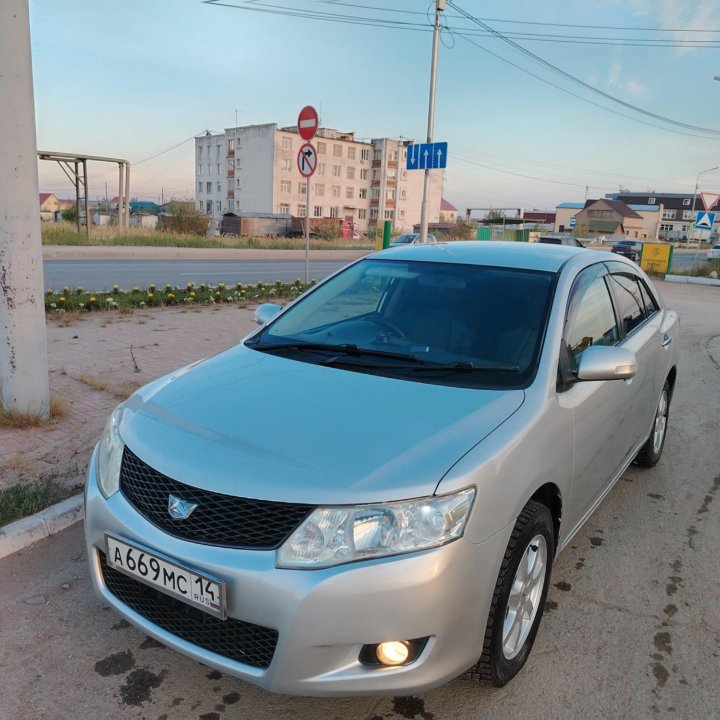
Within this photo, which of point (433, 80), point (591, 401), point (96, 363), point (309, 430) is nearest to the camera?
point (309, 430)

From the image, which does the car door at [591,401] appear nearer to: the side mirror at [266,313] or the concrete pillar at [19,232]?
the side mirror at [266,313]

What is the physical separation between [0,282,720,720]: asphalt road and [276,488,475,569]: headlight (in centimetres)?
33

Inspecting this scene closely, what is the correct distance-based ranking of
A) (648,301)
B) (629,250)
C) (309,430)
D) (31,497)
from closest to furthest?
(309,430)
(31,497)
(648,301)
(629,250)

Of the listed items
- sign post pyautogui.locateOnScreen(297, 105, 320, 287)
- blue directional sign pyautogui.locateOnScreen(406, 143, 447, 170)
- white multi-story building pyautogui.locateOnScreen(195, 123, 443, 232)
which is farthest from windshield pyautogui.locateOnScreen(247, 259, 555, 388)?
white multi-story building pyautogui.locateOnScreen(195, 123, 443, 232)

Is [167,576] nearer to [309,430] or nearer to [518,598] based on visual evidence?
[309,430]

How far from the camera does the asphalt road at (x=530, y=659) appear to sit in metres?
2.35

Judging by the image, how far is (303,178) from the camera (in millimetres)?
80125

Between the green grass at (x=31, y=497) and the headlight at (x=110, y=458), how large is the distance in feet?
3.65

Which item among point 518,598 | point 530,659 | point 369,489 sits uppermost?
point 369,489

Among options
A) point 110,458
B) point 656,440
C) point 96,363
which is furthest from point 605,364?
point 96,363

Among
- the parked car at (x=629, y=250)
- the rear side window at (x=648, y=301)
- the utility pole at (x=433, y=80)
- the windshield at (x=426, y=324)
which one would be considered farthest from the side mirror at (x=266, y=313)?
the parked car at (x=629, y=250)

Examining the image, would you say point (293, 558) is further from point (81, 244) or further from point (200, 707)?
point (81, 244)

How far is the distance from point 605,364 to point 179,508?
1.86 m

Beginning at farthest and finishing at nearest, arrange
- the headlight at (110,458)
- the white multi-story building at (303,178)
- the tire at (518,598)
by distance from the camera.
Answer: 1. the white multi-story building at (303,178)
2. the headlight at (110,458)
3. the tire at (518,598)
